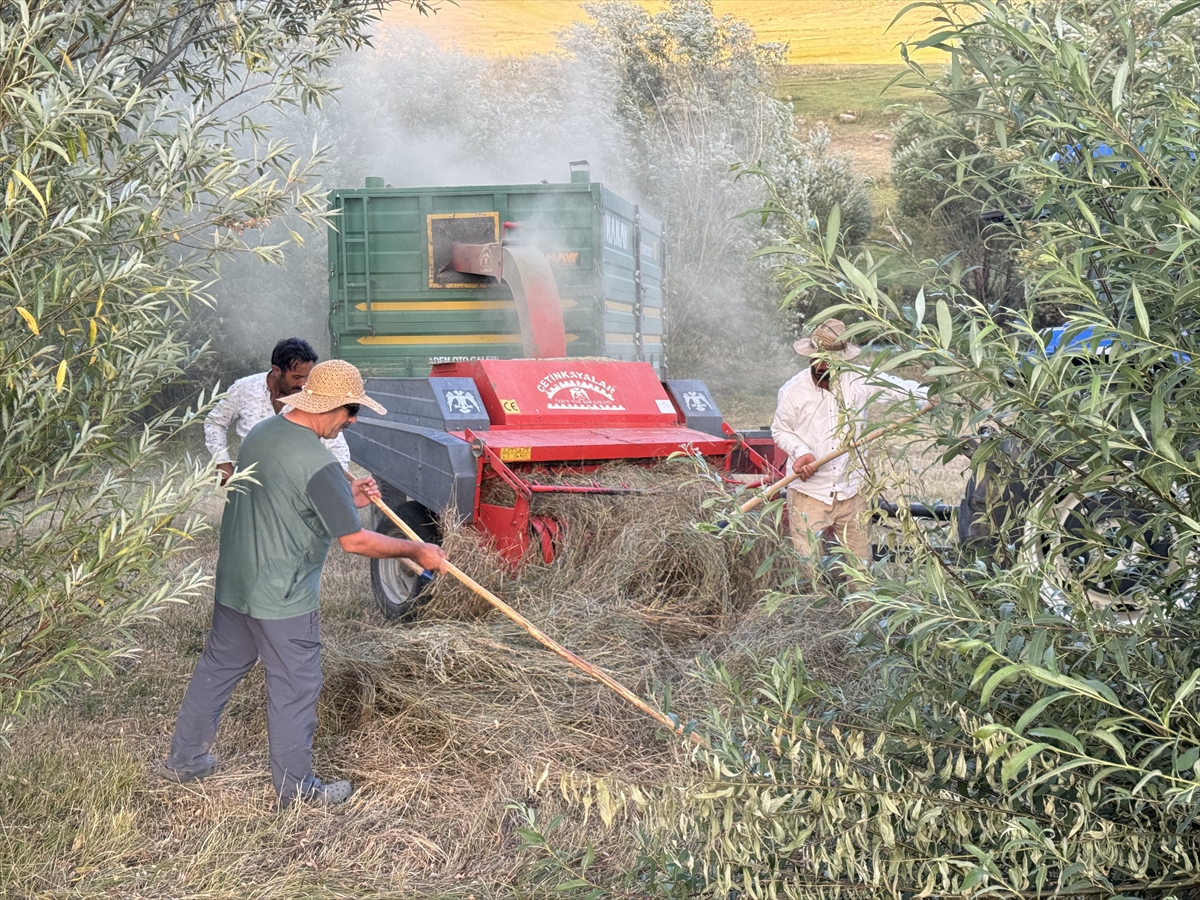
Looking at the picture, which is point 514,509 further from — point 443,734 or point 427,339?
point 427,339

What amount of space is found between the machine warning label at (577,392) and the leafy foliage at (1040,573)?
4085 millimetres

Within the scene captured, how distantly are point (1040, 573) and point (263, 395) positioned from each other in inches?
168

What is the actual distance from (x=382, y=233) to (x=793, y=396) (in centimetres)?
572

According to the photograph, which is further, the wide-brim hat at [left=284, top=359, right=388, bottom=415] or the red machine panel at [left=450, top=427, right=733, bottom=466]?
the red machine panel at [left=450, top=427, right=733, bottom=466]

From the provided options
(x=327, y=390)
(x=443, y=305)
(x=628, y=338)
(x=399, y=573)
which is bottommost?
(x=399, y=573)

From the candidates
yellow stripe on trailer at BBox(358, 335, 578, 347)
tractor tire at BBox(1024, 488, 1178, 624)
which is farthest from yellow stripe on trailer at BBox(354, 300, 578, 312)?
tractor tire at BBox(1024, 488, 1178, 624)

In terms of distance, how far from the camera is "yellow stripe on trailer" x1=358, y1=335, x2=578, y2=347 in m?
9.88

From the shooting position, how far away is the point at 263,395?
5.59m

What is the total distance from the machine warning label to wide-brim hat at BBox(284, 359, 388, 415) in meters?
2.50

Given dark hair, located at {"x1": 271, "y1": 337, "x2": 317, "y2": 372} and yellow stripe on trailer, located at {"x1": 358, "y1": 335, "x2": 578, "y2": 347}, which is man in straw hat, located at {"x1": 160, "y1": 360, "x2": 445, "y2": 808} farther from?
yellow stripe on trailer, located at {"x1": 358, "y1": 335, "x2": 578, "y2": 347}

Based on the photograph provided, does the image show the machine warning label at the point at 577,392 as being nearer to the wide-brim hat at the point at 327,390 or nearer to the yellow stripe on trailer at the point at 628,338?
the wide-brim hat at the point at 327,390

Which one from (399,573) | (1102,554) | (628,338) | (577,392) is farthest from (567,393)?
(1102,554)

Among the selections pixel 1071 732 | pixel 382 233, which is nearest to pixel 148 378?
pixel 1071 732

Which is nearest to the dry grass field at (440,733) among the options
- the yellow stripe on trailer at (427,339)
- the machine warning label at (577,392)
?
the machine warning label at (577,392)
